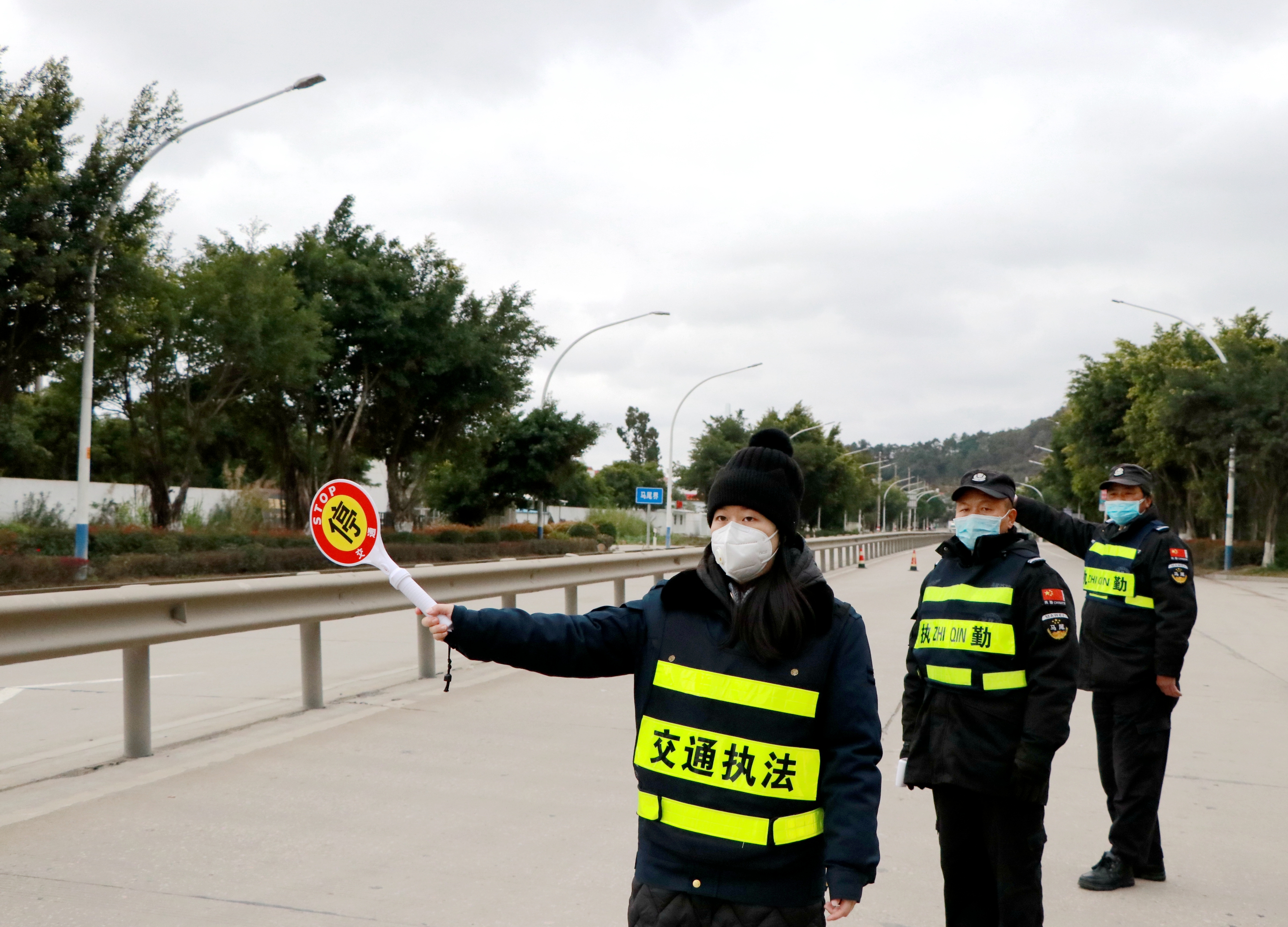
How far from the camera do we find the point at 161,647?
12.7 metres

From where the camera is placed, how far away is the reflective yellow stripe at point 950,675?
4570mm

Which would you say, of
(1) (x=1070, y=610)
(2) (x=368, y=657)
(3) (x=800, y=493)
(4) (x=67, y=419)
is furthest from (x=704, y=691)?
(4) (x=67, y=419)

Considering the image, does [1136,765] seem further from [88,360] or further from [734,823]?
[88,360]

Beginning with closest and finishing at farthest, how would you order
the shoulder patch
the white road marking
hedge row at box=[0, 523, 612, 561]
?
1. the shoulder patch
2. the white road marking
3. hedge row at box=[0, 523, 612, 561]

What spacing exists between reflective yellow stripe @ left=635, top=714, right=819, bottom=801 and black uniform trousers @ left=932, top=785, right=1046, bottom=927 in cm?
162

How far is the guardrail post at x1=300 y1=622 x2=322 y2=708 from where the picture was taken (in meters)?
8.53

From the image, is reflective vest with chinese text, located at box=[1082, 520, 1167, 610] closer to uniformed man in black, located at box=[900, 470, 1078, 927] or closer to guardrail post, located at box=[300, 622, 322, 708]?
uniformed man in black, located at box=[900, 470, 1078, 927]

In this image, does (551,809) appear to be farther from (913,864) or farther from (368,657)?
(368,657)

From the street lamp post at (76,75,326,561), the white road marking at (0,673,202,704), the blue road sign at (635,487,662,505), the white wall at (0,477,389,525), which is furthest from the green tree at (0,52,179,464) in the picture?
the blue road sign at (635,487,662,505)

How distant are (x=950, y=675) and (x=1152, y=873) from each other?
70.6 inches

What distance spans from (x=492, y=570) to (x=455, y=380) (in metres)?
29.5

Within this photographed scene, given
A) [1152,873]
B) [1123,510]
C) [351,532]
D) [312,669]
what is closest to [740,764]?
[351,532]

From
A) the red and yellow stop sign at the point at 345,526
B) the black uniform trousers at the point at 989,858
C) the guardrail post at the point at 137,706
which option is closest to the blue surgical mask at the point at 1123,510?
the black uniform trousers at the point at 989,858

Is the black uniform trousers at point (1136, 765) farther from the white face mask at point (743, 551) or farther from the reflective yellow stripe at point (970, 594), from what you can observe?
the white face mask at point (743, 551)
